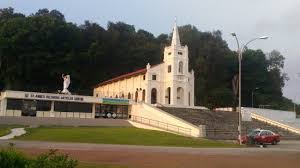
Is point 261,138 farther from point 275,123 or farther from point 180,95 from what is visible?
point 180,95

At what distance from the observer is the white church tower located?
7725cm

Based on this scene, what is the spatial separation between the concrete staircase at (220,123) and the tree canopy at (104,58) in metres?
26.6

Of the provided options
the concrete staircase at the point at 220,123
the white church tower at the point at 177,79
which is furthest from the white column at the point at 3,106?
the white church tower at the point at 177,79

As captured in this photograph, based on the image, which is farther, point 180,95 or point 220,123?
point 180,95

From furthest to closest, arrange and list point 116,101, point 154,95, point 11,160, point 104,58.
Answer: point 104,58, point 154,95, point 116,101, point 11,160

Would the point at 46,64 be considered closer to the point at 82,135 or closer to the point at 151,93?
the point at 151,93

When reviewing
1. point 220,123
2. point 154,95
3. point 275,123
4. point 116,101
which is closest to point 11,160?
point 220,123

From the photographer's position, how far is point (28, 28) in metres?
88.6

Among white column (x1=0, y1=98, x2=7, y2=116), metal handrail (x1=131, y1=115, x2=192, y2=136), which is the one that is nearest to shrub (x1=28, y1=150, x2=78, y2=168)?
metal handrail (x1=131, y1=115, x2=192, y2=136)

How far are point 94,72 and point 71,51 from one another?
8.56 meters

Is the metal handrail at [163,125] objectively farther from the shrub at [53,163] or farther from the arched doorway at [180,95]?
the shrub at [53,163]

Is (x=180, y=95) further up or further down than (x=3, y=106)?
further up

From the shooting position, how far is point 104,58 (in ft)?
328

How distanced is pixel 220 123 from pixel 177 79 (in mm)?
19444
